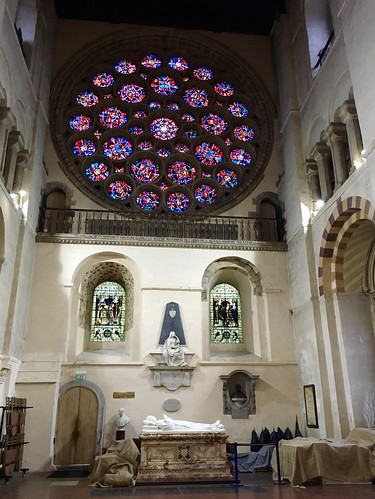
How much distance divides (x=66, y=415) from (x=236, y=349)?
4756 mm

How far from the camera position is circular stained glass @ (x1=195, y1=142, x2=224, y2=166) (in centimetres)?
1491

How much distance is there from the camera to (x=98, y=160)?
47.4 feet

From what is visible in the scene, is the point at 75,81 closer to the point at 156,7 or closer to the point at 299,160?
the point at 156,7

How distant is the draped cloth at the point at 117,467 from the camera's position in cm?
817

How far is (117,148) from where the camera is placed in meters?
14.8

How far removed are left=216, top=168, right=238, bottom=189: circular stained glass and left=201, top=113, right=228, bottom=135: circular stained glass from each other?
4.90 ft

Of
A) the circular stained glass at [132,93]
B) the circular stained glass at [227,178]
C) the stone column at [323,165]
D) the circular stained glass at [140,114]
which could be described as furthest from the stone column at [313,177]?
the circular stained glass at [132,93]

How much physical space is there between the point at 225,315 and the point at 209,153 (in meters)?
5.33

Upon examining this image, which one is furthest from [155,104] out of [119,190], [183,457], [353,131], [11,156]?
[183,457]

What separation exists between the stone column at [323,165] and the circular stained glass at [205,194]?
3.56 metres

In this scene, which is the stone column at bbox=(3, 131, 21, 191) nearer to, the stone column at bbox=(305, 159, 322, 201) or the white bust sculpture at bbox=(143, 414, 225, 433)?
the white bust sculpture at bbox=(143, 414, 225, 433)

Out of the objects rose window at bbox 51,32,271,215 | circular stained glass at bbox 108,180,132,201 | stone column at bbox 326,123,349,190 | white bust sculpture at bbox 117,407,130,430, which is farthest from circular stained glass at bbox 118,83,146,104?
white bust sculpture at bbox 117,407,130,430

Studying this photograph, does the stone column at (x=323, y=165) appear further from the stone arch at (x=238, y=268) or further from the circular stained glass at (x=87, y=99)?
the circular stained glass at (x=87, y=99)

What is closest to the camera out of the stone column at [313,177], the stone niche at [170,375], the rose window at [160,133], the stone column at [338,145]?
the stone column at [338,145]
